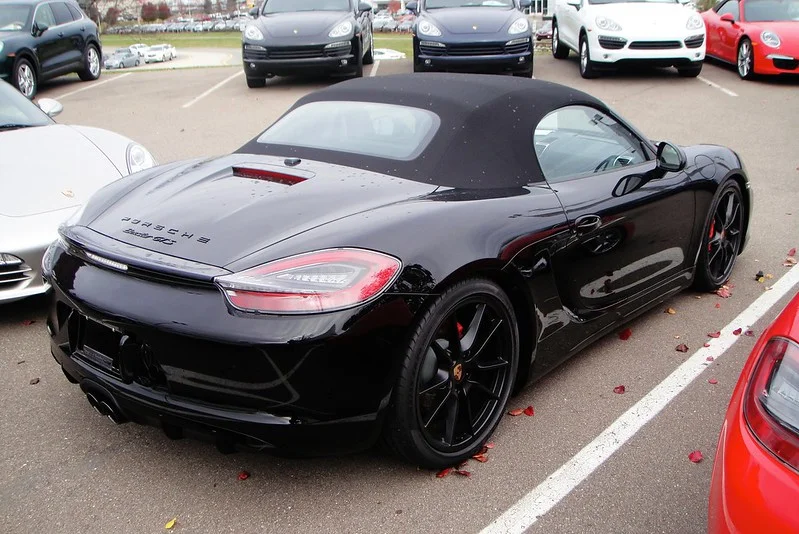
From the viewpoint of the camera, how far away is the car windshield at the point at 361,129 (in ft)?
11.7

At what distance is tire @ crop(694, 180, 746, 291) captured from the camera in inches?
186

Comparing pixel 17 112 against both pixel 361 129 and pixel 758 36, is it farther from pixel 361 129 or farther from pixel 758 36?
pixel 758 36

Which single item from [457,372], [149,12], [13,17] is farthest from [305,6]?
[149,12]

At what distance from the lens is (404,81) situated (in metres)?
4.11

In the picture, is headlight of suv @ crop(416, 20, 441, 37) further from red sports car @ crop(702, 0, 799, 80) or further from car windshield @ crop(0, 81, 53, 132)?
car windshield @ crop(0, 81, 53, 132)

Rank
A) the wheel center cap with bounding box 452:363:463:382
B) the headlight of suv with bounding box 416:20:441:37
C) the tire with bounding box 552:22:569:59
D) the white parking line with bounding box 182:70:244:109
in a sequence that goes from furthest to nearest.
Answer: the tire with bounding box 552:22:569:59, the white parking line with bounding box 182:70:244:109, the headlight of suv with bounding box 416:20:441:37, the wheel center cap with bounding box 452:363:463:382

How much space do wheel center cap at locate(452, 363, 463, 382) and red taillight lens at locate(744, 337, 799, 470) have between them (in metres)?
1.20

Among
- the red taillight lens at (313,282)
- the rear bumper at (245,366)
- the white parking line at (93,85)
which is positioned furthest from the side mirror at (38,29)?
the red taillight lens at (313,282)

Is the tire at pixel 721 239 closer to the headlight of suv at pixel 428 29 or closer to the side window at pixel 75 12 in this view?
the headlight of suv at pixel 428 29

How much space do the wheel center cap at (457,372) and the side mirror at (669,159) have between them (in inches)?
71.2

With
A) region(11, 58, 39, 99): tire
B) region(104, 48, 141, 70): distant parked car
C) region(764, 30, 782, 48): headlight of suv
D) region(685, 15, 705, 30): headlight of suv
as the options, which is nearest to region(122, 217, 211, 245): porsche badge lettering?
region(11, 58, 39, 99): tire

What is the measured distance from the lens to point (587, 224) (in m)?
3.60

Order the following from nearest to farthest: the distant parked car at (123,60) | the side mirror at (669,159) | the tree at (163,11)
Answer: the side mirror at (669,159) → the distant parked car at (123,60) → the tree at (163,11)

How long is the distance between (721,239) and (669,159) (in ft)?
3.19
